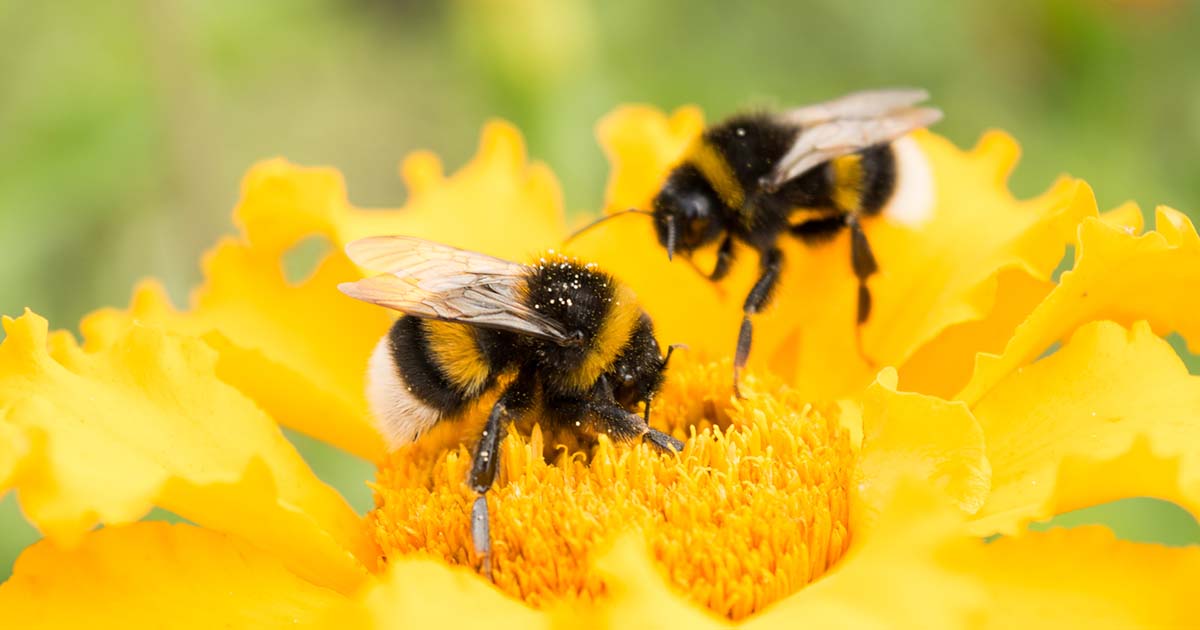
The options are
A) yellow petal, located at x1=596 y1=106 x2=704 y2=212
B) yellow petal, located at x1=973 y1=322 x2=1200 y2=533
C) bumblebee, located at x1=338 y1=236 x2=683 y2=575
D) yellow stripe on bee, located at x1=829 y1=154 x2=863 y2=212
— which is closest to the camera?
yellow petal, located at x1=973 y1=322 x2=1200 y2=533

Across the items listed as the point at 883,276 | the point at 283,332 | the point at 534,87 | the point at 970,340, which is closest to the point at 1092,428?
the point at 970,340

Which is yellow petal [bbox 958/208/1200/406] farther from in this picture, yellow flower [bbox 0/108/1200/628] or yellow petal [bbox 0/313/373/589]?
yellow petal [bbox 0/313/373/589]

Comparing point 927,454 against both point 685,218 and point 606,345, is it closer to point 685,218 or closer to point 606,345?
point 606,345

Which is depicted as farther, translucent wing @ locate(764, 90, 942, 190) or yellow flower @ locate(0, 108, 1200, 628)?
translucent wing @ locate(764, 90, 942, 190)

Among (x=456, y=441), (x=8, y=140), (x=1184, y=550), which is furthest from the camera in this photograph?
(x=8, y=140)

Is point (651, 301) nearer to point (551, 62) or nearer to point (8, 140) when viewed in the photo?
point (551, 62)

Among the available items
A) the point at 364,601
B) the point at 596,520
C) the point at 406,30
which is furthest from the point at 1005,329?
the point at 406,30

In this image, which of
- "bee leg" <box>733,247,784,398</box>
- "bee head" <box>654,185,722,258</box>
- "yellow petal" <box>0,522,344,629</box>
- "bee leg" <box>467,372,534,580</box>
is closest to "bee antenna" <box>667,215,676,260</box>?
"bee head" <box>654,185,722,258</box>
